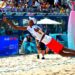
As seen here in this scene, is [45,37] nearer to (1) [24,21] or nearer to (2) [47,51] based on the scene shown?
(2) [47,51]

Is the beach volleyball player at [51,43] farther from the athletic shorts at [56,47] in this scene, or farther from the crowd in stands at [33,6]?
the crowd in stands at [33,6]

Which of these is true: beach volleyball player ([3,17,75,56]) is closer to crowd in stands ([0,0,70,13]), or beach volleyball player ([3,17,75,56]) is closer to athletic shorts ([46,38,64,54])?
athletic shorts ([46,38,64,54])

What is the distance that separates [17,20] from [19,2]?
9.63 ft

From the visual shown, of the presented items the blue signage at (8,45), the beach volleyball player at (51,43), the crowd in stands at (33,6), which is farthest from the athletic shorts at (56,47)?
the crowd in stands at (33,6)

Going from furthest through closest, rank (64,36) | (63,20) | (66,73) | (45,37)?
(63,20) < (64,36) < (66,73) < (45,37)

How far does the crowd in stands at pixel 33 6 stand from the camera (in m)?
18.9

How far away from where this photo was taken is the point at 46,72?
949 centimetres

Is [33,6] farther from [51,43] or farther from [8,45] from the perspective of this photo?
[51,43]

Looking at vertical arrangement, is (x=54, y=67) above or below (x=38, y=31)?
below

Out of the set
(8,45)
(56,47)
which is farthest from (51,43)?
(8,45)

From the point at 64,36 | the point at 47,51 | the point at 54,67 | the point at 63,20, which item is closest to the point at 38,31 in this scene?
the point at 54,67

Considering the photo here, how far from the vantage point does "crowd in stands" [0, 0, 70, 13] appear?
62.0 ft

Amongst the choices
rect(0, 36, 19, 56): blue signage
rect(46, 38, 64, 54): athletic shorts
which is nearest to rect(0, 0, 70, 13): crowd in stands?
rect(0, 36, 19, 56): blue signage

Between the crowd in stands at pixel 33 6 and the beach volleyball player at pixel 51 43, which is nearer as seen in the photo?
the beach volleyball player at pixel 51 43
